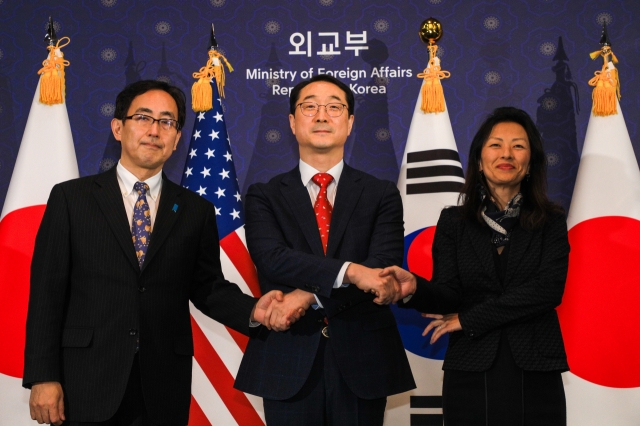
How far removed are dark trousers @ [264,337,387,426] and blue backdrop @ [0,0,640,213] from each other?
1706mm

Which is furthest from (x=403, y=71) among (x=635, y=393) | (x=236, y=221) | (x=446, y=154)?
(x=635, y=393)

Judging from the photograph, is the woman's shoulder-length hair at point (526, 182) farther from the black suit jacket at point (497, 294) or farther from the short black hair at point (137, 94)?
the short black hair at point (137, 94)

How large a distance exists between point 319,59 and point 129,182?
1.76 m

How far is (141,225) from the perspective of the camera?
8.20 feet

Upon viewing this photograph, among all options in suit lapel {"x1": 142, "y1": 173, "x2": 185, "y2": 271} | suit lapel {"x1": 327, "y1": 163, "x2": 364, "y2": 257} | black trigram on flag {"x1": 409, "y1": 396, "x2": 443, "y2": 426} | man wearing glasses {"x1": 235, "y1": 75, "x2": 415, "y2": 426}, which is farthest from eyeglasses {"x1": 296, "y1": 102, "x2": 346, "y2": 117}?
black trigram on flag {"x1": 409, "y1": 396, "x2": 443, "y2": 426}

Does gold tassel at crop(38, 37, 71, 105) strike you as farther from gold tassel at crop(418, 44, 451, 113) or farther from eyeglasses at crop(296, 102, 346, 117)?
gold tassel at crop(418, 44, 451, 113)

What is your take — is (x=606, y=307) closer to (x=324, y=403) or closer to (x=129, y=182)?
(x=324, y=403)

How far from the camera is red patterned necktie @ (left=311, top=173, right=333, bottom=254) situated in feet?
8.73

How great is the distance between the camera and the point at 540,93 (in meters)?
3.95

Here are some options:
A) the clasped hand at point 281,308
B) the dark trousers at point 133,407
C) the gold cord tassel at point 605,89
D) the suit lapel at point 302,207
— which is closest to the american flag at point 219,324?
the suit lapel at point 302,207

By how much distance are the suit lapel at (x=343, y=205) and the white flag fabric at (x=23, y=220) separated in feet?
5.48

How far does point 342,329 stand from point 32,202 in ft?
6.43

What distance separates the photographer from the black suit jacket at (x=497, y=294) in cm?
250

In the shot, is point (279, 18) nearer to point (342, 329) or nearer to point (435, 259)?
point (435, 259)
